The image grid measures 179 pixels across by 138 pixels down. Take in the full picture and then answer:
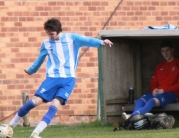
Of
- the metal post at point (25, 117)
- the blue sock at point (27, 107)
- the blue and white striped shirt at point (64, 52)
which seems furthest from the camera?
the metal post at point (25, 117)

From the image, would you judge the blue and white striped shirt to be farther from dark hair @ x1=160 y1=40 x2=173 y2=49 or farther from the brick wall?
the brick wall

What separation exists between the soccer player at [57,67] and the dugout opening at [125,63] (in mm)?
2005

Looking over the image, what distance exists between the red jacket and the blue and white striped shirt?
2.48 m

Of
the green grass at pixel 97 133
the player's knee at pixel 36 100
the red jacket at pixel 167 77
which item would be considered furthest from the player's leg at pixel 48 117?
the red jacket at pixel 167 77

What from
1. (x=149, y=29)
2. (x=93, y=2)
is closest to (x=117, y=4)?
(x=93, y=2)

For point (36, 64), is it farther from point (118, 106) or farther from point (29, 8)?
point (29, 8)

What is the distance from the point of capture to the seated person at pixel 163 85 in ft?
44.5

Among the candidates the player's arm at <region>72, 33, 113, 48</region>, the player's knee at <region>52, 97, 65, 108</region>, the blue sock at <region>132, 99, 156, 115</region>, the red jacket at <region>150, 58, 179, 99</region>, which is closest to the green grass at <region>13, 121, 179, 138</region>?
the blue sock at <region>132, 99, 156, 115</region>

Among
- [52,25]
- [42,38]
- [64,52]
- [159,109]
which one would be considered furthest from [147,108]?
[42,38]

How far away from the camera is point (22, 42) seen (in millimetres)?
16000

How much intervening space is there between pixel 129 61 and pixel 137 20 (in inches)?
55.2

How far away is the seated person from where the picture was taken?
13577 mm

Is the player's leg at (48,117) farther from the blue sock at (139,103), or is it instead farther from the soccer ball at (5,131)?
the blue sock at (139,103)

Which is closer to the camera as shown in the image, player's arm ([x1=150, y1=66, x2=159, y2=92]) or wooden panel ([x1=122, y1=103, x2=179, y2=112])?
wooden panel ([x1=122, y1=103, x2=179, y2=112])
